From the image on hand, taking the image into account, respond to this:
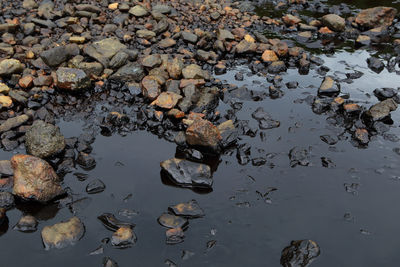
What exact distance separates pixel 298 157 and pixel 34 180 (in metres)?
4.81

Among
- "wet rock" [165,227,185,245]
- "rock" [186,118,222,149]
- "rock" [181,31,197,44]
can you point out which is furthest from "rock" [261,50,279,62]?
"wet rock" [165,227,185,245]

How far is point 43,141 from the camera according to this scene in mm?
6789

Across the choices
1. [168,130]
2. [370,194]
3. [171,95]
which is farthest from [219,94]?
[370,194]

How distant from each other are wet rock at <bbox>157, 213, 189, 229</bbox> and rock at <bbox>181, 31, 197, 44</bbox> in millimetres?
6857

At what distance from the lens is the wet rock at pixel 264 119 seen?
7.88 meters

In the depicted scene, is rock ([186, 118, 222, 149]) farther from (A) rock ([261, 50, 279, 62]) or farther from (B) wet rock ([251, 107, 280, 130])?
(A) rock ([261, 50, 279, 62])

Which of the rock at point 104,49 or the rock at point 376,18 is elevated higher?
the rock at point 376,18

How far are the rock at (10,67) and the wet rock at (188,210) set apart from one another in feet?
20.0

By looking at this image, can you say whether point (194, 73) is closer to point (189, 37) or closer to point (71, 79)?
point (189, 37)

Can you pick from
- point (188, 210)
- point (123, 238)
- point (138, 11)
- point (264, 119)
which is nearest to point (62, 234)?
point (123, 238)

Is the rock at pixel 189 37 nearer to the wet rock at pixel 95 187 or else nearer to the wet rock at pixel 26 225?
the wet rock at pixel 95 187

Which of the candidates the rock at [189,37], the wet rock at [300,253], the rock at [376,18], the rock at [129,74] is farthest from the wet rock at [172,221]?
the rock at [376,18]

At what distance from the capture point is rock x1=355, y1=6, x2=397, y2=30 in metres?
12.6

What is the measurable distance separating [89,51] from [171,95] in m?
3.12
